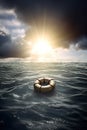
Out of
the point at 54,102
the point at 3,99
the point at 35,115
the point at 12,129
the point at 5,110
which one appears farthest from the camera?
the point at 3,99

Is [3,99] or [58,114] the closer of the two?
[58,114]

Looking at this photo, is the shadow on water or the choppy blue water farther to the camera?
the choppy blue water

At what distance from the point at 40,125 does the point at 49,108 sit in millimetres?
3275

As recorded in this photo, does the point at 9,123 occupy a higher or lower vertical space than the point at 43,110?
lower

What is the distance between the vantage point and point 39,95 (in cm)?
1889

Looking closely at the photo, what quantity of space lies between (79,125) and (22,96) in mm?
9115

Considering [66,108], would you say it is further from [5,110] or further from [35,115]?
[5,110]

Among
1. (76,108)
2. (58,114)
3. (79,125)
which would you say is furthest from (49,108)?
(79,125)

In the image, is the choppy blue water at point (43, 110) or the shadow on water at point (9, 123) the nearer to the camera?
the shadow on water at point (9, 123)

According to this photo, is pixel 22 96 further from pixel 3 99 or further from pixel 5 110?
pixel 5 110

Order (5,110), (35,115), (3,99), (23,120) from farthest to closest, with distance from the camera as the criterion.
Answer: (3,99)
(5,110)
(35,115)
(23,120)

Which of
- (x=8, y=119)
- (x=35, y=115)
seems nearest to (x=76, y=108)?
(x=35, y=115)

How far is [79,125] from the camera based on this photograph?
1193 cm

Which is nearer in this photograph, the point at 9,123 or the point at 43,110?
the point at 9,123
